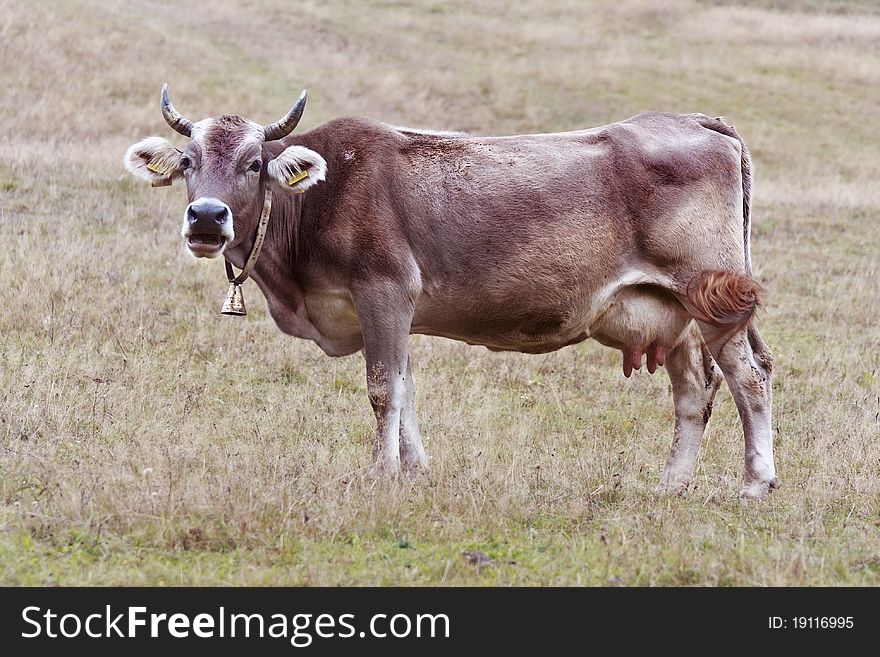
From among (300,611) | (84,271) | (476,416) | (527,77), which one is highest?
(527,77)

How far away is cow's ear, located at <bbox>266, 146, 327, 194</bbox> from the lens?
7.78 m

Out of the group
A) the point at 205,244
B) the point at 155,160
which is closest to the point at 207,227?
the point at 205,244

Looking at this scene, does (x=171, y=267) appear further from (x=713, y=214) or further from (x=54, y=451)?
(x=713, y=214)

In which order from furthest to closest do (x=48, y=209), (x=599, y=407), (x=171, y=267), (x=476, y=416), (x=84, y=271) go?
1. (x=48, y=209)
2. (x=171, y=267)
3. (x=84, y=271)
4. (x=599, y=407)
5. (x=476, y=416)

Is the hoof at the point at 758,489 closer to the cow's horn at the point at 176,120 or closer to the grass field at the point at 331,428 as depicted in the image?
the grass field at the point at 331,428

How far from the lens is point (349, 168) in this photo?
26.7 ft

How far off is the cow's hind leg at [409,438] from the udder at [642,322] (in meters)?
1.50

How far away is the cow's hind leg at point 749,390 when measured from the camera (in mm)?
8406

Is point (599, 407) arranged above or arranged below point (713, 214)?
below

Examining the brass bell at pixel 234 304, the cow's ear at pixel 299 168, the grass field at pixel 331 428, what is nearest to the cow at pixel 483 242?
the cow's ear at pixel 299 168

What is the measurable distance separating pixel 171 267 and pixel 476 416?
18.0 ft

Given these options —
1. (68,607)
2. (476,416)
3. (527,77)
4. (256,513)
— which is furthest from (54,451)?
(527,77)

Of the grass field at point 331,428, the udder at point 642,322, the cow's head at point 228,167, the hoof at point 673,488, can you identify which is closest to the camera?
the grass field at point 331,428

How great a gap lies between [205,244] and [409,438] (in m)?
2.00
